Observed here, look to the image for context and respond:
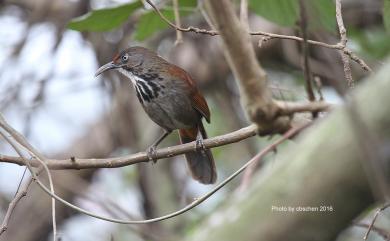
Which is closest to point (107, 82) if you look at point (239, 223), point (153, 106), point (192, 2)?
point (153, 106)

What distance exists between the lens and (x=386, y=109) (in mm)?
1358

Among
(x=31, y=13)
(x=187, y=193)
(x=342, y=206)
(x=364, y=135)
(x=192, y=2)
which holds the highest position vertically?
(x=31, y=13)

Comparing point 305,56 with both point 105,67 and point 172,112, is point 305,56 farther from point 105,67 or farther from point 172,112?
point 105,67

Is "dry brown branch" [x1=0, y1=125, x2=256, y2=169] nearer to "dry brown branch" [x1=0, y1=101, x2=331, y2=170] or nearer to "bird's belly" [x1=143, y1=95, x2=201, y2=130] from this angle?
"dry brown branch" [x1=0, y1=101, x2=331, y2=170]

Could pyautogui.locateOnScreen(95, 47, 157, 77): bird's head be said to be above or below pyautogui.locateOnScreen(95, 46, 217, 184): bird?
above

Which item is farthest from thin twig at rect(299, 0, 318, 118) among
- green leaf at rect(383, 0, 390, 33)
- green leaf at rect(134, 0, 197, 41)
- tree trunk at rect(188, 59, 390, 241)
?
green leaf at rect(134, 0, 197, 41)

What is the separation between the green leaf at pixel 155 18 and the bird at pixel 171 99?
74cm

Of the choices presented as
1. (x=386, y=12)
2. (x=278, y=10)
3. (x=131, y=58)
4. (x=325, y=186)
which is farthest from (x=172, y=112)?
(x=325, y=186)

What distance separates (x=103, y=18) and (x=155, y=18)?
299 millimetres

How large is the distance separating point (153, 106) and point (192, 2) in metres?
1.04

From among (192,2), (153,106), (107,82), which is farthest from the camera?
(107,82)

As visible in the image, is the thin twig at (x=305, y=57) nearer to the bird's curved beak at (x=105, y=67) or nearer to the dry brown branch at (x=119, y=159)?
the dry brown branch at (x=119, y=159)

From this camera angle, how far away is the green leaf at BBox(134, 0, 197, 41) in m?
3.93

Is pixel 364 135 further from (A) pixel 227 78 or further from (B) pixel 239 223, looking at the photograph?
(A) pixel 227 78
